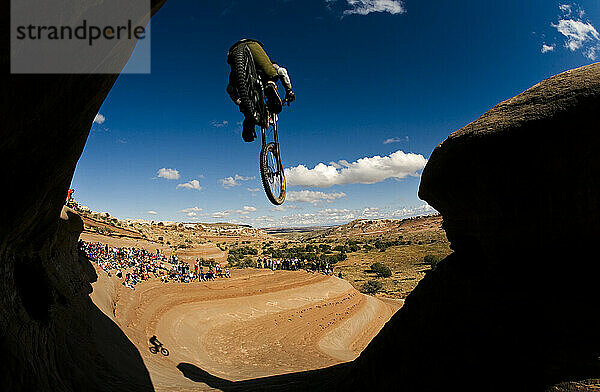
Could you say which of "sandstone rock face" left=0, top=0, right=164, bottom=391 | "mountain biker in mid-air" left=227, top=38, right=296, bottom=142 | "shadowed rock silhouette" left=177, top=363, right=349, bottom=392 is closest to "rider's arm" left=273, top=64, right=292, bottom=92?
"mountain biker in mid-air" left=227, top=38, right=296, bottom=142

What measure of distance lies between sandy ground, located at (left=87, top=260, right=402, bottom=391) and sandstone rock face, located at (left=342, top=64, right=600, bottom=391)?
5939 mm

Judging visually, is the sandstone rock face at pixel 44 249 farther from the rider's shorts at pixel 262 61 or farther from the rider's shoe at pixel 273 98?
the rider's shoe at pixel 273 98

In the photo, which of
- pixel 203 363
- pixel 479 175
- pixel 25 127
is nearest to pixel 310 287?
pixel 203 363

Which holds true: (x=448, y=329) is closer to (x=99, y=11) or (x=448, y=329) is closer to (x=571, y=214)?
(x=571, y=214)

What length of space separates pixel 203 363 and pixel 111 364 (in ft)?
16.5

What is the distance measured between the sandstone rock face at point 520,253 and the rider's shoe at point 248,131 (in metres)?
3.65

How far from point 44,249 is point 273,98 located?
632cm

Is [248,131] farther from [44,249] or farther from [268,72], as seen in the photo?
[44,249]

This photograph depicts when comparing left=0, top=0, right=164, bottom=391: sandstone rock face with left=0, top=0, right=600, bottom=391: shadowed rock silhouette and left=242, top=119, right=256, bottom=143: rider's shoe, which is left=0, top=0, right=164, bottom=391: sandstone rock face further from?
left=242, top=119, right=256, bottom=143: rider's shoe

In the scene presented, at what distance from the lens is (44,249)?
7207 mm

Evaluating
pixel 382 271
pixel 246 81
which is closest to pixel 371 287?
pixel 382 271

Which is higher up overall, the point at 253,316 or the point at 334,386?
the point at 334,386

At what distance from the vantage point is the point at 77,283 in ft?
31.0

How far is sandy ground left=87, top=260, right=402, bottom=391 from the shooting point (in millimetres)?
11594
